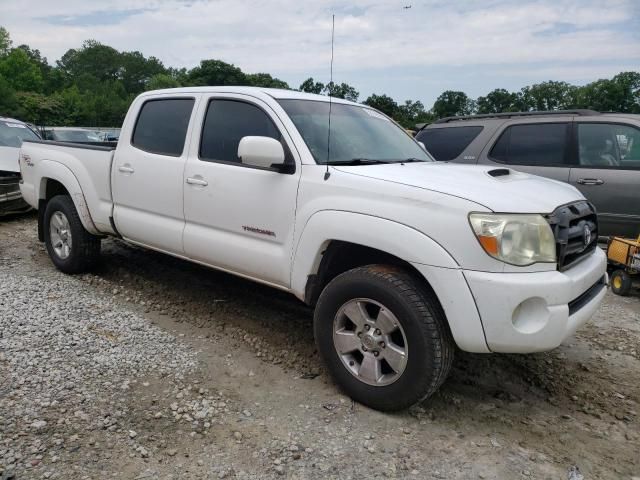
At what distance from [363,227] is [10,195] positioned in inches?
286

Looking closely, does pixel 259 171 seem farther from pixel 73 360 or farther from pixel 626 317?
pixel 626 317

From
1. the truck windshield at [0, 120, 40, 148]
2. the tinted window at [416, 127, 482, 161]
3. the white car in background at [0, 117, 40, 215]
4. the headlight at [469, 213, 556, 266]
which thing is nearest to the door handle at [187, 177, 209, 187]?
the headlight at [469, 213, 556, 266]

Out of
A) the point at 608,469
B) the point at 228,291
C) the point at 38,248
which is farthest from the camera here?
the point at 38,248

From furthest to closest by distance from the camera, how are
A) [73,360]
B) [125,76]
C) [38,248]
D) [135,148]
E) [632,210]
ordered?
[125,76]
[38,248]
[632,210]
[135,148]
[73,360]

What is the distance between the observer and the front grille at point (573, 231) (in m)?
2.91

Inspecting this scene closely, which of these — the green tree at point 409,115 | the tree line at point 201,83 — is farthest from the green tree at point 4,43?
the green tree at point 409,115

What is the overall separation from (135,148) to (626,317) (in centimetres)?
470

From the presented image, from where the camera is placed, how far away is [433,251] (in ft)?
9.32

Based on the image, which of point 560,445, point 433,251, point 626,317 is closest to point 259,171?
point 433,251

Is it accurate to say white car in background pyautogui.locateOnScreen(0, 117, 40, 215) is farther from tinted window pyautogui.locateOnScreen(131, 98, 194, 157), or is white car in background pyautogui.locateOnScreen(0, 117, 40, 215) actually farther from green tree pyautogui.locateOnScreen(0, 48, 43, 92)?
green tree pyautogui.locateOnScreen(0, 48, 43, 92)

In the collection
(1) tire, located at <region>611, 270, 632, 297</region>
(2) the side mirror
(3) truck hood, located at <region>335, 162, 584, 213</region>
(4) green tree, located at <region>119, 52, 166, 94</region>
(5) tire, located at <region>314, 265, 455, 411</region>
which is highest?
(4) green tree, located at <region>119, 52, 166, 94</region>

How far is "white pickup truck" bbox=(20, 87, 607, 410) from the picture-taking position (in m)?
2.79

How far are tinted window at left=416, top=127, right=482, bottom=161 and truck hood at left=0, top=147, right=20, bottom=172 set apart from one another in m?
6.26

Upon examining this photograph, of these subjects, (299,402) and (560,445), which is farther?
(299,402)
